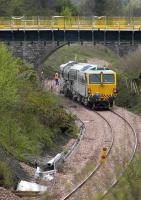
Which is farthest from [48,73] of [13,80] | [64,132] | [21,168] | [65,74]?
[21,168]

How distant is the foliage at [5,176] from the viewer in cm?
1688

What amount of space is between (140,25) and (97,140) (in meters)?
25.3

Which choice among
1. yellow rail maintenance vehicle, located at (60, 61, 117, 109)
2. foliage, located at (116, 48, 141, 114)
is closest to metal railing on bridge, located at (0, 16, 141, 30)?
foliage, located at (116, 48, 141, 114)

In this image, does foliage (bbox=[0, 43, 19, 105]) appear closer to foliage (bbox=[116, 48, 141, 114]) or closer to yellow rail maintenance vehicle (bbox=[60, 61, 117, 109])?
foliage (bbox=[116, 48, 141, 114])

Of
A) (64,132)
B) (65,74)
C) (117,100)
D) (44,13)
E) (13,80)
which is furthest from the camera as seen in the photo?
(44,13)

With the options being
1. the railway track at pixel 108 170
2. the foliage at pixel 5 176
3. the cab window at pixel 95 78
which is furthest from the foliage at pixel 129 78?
the foliage at pixel 5 176

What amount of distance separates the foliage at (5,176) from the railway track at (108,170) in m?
1.85

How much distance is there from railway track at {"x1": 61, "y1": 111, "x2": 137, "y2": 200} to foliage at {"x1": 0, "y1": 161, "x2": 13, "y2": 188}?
185cm

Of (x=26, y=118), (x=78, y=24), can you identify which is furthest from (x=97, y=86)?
(x=26, y=118)

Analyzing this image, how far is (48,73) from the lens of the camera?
69875mm

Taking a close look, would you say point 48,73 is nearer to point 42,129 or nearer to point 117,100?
point 117,100

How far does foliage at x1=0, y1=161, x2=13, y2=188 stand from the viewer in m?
16.9

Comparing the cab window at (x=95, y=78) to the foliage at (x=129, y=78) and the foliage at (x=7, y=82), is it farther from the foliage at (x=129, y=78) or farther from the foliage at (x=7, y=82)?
the foliage at (x=7, y=82)

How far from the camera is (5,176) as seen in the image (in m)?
17.1
